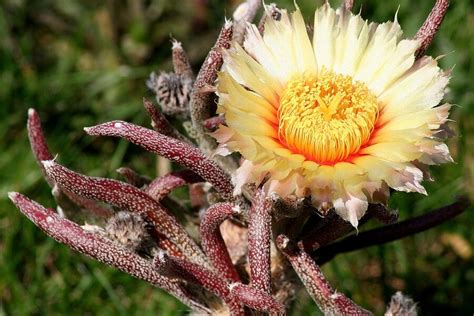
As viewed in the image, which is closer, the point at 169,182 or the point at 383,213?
the point at 383,213

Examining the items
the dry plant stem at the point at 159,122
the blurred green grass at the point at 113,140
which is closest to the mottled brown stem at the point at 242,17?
the dry plant stem at the point at 159,122

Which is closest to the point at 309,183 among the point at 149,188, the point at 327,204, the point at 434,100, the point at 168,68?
the point at 327,204

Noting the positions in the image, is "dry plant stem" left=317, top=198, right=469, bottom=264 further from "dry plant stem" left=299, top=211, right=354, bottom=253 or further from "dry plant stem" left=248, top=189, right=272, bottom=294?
"dry plant stem" left=248, top=189, right=272, bottom=294

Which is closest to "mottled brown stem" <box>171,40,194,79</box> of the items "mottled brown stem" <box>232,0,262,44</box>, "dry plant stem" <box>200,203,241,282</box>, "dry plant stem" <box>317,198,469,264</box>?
"mottled brown stem" <box>232,0,262,44</box>

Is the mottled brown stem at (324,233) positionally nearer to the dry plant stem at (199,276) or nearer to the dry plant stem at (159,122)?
the dry plant stem at (199,276)

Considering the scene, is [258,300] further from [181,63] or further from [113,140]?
[113,140]

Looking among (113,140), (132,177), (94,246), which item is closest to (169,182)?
(132,177)

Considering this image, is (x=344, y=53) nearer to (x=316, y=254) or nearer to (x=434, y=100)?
(x=434, y=100)
